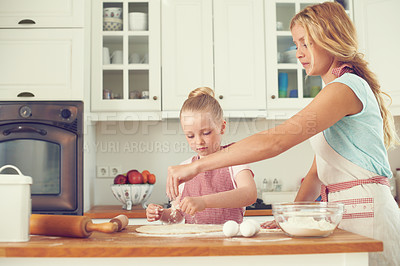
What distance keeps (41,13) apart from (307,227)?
2.18m

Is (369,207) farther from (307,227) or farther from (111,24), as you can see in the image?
(111,24)

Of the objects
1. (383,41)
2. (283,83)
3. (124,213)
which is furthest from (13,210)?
(383,41)

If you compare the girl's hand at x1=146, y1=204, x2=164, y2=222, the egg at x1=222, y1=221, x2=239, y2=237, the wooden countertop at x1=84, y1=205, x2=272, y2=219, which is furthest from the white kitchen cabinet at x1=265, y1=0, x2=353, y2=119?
the egg at x1=222, y1=221, x2=239, y2=237

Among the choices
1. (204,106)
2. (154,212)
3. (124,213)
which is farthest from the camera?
(124,213)

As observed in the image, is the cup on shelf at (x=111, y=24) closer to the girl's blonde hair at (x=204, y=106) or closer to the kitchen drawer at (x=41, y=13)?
the kitchen drawer at (x=41, y=13)

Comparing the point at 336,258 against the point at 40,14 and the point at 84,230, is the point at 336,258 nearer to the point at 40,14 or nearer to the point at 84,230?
the point at 84,230

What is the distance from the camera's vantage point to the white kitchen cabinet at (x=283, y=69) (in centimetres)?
271

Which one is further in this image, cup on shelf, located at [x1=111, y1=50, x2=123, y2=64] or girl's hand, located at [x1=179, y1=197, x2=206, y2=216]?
cup on shelf, located at [x1=111, y1=50, x2=123, y2=64]

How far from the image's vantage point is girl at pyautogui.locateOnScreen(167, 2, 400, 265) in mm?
1065

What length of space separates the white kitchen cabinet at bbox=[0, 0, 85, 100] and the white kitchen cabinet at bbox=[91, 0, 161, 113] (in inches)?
Answer: 7.6

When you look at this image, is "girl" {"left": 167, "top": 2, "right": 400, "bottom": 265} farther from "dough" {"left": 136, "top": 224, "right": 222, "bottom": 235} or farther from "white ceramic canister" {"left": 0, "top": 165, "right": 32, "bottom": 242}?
"white ceramic canister" {"left": 0, "top": 165, "right": 32, "bottom": 242}

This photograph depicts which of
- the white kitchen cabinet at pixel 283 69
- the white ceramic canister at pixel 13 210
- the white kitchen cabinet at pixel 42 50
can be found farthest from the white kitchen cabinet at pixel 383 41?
the white ceramic canister at pixel 13 210

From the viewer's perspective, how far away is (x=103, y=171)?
2.94 m

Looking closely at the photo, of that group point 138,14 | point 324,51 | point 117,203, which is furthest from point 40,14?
point 324,51
